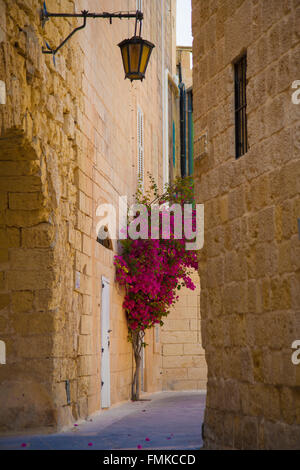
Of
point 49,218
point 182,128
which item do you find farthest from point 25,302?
point 182,128

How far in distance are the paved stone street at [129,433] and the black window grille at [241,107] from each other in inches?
103

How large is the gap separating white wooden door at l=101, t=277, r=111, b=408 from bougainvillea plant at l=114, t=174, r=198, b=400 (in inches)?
49.6

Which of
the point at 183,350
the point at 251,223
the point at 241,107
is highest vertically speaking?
the point at 241,107

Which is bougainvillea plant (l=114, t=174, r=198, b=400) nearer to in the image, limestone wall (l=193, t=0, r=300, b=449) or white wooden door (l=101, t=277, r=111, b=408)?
white wooden door (l=101, t=277, r=111, b=408)

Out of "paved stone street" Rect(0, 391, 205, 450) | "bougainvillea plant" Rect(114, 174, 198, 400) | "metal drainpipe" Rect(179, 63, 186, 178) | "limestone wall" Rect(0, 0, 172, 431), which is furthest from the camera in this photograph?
"metal drainpipe" Rect(179, 63, 186, 178)

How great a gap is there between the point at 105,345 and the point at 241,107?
19.3 feet

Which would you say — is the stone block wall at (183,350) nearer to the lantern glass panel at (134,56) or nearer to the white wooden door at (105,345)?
the white wooden door at (105,345)

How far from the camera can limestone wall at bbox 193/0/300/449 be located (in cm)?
538

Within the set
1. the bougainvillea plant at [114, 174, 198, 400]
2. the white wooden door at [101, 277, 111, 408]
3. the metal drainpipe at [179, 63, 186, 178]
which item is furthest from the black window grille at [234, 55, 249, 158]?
the metal drainpipe at [179, 63, 186, 178]

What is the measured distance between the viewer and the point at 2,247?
27.4 ft

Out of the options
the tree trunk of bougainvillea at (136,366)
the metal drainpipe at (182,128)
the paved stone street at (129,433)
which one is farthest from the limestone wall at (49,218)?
the metal drainpipe at (182,128)

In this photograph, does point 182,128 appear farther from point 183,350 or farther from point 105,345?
point 105,345

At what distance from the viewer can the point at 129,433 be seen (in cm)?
826

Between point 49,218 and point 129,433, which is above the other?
point 49,218
